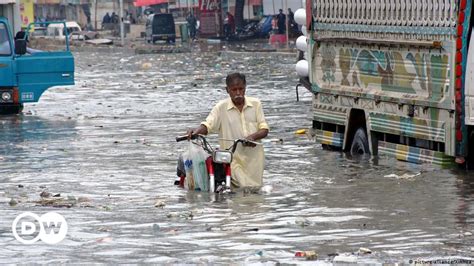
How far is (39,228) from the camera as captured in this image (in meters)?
11.7

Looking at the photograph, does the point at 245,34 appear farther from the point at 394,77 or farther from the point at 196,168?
the point at 196,168

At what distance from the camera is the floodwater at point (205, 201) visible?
406 inches

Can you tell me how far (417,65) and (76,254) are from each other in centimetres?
646

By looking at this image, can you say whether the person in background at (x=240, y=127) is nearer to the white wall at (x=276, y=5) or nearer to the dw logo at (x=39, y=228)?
the dw logo at (x=39, y=228)

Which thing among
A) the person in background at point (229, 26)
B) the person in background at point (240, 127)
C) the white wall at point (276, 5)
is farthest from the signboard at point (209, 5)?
the person in background at point (240, 127)

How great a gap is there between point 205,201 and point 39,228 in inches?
85.4

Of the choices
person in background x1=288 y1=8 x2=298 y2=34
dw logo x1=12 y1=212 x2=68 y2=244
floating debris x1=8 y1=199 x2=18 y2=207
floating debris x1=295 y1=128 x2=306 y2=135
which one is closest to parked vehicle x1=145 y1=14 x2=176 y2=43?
person in background x1=288 y1=8 x2=298 y2=34

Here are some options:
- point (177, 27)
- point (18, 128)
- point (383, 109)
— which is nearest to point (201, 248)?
point (383, 109)

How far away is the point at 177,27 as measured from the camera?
254ft

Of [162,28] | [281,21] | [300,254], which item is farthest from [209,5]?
[300,254]

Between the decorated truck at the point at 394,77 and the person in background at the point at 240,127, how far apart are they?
2232 millimetres

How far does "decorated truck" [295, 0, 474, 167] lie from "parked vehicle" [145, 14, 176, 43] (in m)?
52.6

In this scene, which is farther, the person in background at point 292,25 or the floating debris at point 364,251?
the person in background at point 292,25

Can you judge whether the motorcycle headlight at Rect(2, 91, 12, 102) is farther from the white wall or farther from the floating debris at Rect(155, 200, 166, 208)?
the white wall
